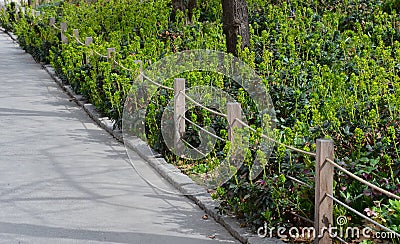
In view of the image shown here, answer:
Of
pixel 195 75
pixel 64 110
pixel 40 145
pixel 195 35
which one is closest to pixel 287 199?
pixel 195 75

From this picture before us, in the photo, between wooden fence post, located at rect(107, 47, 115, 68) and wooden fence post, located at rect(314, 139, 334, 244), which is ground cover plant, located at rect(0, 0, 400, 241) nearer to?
wooden fence post, located at rect(107, 47, 115, 68)

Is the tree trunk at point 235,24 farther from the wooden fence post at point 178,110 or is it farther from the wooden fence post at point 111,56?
the wooden fence post at point 178,110

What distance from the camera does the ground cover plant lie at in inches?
261

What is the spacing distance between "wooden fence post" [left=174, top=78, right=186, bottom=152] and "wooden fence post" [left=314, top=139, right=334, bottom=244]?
11.7 feet

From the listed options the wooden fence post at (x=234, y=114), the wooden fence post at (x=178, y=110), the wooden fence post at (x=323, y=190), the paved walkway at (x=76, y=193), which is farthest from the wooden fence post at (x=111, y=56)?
the wooden fence post at (x=323, y=190)

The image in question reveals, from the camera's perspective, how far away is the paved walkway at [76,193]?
6863mm

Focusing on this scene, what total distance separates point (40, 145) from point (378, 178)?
17.4 feet

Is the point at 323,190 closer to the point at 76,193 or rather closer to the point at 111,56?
the point at 76,193

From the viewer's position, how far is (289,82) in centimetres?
1043

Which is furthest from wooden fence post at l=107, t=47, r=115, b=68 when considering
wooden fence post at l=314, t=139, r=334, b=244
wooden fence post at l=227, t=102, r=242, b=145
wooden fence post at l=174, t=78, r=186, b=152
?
wooden fence post at l=314, t=139, r=334, b=244

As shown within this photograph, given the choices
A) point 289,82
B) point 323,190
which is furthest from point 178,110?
point 323,190

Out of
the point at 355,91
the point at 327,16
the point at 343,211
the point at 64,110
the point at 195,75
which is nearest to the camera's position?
the point at 343,211

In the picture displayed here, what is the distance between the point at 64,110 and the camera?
1291 cm

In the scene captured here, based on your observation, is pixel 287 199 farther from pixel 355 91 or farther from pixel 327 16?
pixel 327 16
